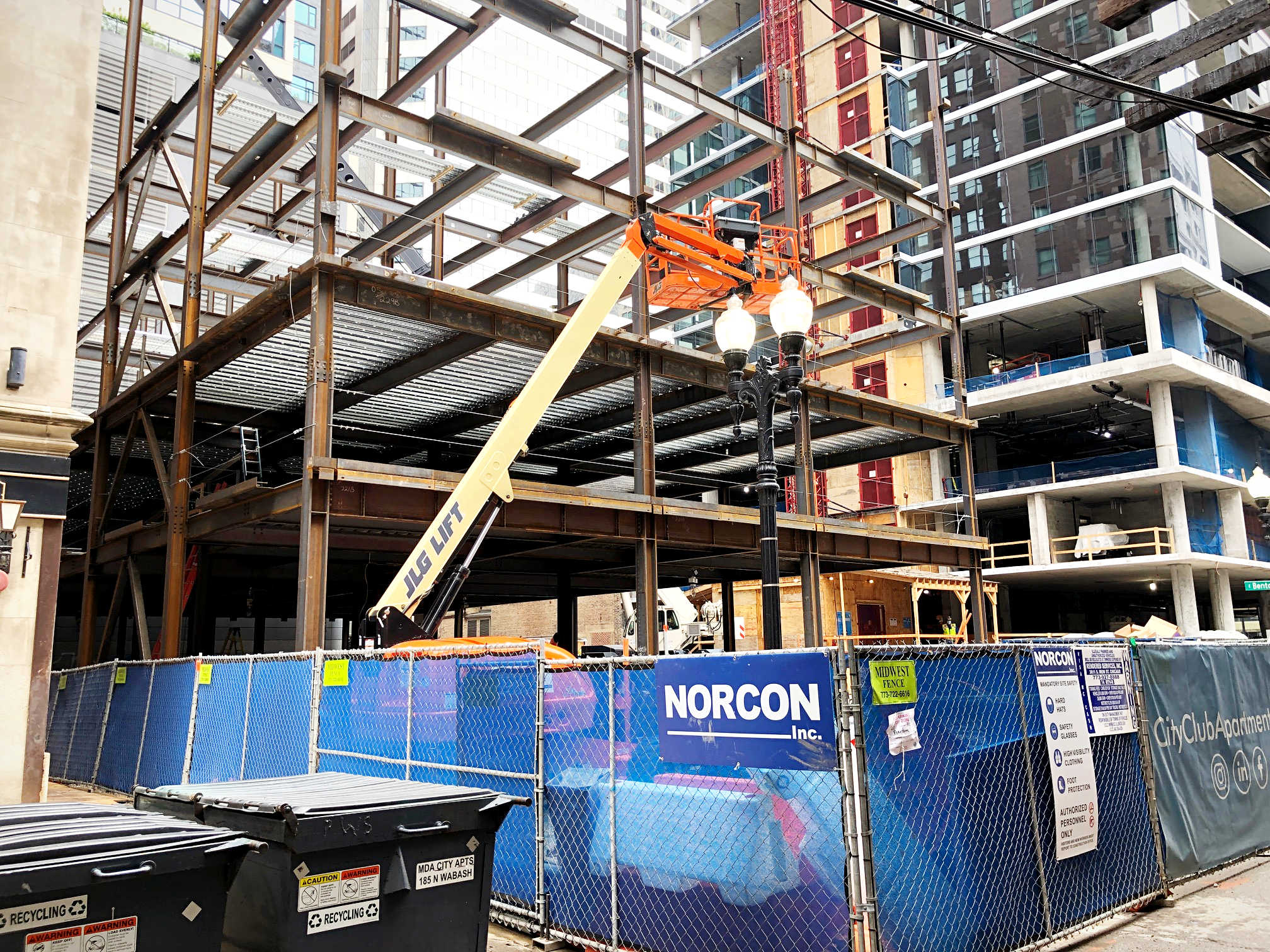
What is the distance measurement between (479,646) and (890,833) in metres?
7.37

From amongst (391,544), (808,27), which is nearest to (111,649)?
(391,544)

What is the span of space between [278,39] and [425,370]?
65.0 m

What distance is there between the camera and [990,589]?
3766 centimetres

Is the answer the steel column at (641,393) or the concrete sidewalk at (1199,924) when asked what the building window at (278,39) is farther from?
the concrete sidewalk at (1199,924)

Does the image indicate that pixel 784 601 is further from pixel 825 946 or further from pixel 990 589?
pixel 825 946

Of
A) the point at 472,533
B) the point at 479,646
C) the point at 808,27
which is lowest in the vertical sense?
the point at 479,646

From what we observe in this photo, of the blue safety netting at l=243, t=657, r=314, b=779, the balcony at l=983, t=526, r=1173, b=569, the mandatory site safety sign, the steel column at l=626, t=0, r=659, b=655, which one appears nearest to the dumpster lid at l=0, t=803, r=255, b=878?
the mandatory site safety sign

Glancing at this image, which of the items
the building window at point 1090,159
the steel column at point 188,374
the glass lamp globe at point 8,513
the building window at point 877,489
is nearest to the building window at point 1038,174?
the building window at point 1090,159

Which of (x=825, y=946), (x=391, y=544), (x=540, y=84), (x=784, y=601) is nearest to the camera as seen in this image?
(x=825, y=946)

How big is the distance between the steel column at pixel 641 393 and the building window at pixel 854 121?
121 feet

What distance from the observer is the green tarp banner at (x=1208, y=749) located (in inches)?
334

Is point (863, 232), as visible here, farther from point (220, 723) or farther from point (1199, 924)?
point (1199, 924)

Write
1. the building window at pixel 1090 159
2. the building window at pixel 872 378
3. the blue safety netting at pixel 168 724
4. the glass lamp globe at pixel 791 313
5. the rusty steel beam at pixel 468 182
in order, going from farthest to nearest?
the building window at pixel 872 378
the building window at pixel 1090 159
the rusty steel beam at pixel 468 182
the blue safety netting at pixel 168 724
the glass lamp globe at pixel 791 313

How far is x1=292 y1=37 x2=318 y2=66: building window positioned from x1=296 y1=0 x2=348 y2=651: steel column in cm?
6452
